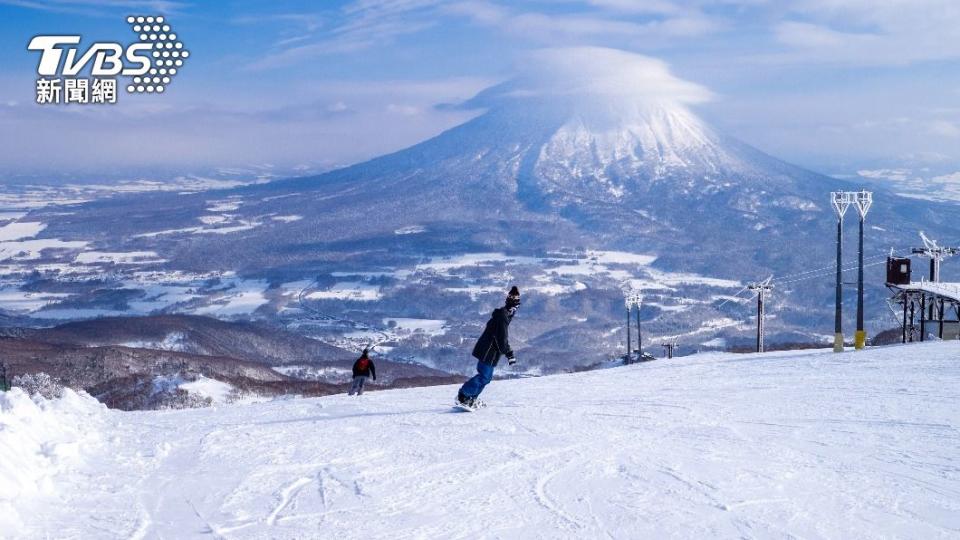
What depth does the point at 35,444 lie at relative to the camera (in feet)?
26.6

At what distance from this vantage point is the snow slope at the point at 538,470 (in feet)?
20.6

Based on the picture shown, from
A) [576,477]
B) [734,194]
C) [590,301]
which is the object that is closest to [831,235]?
[734,194]

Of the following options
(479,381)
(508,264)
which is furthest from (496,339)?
(508,264)

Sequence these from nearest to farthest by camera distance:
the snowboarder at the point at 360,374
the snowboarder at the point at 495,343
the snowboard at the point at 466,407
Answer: the snowboarder at the point at 495,343
the snowboard at the point at 466,407
the snowboarder at the point at 360,374

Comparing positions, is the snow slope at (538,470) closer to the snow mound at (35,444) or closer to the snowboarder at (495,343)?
the snow mound at (35,444)

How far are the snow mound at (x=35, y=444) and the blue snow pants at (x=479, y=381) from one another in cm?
393

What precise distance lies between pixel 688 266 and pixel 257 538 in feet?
468

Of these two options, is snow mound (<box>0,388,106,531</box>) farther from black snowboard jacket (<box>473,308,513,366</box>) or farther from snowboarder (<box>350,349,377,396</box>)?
snowboarder (<box>350,349,377,396</box>)

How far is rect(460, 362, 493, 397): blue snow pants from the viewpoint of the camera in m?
10.6

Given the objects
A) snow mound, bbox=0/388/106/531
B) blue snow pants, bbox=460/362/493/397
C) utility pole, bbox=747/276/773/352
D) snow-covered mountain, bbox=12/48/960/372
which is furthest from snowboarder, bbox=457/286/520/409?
snow-covered mountain, bbox=12/48/960/372

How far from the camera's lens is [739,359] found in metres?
17.8

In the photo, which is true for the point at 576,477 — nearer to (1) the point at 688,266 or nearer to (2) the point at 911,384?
(2) the point at 911,384

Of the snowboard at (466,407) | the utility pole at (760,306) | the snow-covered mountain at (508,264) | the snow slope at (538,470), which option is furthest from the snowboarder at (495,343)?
the snow-covered mountain at (508,264)

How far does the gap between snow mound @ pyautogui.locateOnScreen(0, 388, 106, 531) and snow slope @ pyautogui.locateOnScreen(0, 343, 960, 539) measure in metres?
0.12
